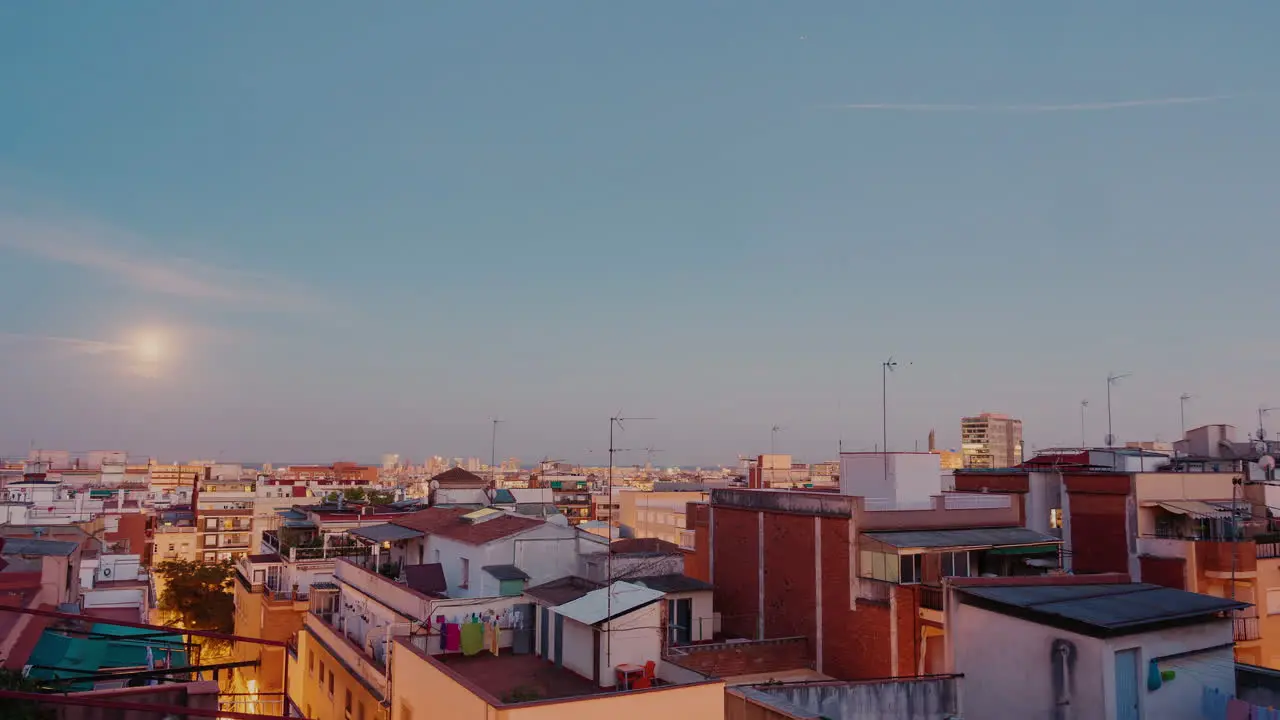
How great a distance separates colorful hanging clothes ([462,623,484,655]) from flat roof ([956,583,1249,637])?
1145 centimetres

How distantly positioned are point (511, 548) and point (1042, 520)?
21.2 meters

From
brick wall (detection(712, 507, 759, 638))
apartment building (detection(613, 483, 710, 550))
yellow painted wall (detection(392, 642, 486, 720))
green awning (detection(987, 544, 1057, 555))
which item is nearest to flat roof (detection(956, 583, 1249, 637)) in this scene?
green awning (detection(987, 544, 1057, 555))

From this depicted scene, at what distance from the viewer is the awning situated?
100 feet

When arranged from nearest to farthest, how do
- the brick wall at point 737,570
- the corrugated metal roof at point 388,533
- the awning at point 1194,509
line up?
the brick wall at point 737,570, the corrugated metal roof at point 388,533, the awning at point 1194,509

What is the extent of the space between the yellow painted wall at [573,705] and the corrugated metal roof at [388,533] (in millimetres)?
15179

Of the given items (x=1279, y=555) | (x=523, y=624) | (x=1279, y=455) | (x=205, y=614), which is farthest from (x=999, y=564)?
(x=205, y=614)

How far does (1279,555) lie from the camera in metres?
30.1

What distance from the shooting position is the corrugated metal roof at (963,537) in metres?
25.4

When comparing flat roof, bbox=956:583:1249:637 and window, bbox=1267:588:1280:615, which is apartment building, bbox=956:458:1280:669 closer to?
window, bbox=1267:588:1280:615

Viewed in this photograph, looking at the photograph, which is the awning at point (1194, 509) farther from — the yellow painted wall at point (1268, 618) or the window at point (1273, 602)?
the window at point (1273, 602)

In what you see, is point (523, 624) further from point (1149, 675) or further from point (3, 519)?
point (3, 519)

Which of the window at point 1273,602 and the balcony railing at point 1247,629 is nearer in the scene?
the balcony railing at point 1247,629

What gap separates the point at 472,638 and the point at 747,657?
9028 millimetres

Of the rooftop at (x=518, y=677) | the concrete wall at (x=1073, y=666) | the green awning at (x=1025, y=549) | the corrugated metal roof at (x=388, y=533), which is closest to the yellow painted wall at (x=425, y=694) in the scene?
the rooftop at (x=518, y=677)
